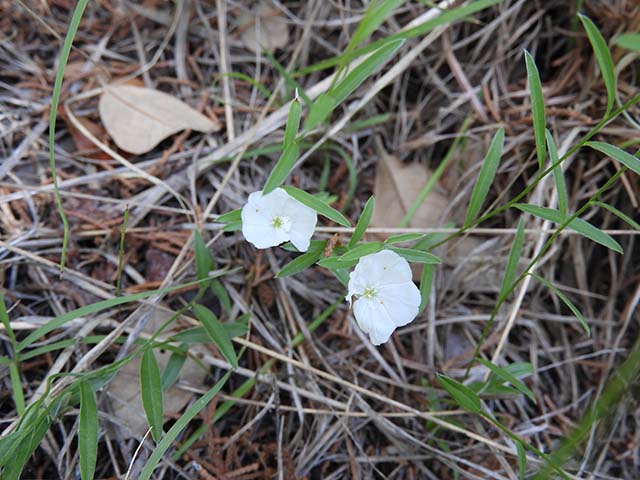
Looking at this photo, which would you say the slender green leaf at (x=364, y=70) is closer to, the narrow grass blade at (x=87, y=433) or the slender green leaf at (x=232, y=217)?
the slender green leaf at (x=232, y=217)

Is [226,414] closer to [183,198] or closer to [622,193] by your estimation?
[183,198]

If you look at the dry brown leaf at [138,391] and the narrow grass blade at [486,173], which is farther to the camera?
the dry brown leaf at [138,391]

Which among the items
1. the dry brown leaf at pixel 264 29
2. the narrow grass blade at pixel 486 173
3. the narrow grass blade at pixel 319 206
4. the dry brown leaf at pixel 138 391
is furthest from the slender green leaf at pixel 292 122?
the dry brown leaf at pixel 264 29

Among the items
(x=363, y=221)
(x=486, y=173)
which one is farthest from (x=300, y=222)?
(x=486, y=173)

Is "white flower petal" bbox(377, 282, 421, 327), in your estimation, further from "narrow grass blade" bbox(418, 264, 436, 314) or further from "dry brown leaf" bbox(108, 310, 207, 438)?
"dry brown leaf" bbox(108, 310, 207, 438)

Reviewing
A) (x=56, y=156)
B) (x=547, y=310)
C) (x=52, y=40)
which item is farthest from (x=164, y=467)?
(x=52, y=40)

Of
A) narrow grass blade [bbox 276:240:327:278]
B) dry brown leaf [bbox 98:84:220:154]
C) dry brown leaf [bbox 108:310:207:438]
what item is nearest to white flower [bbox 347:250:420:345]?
narrow grass blade [bbox 276:240:327:278]
